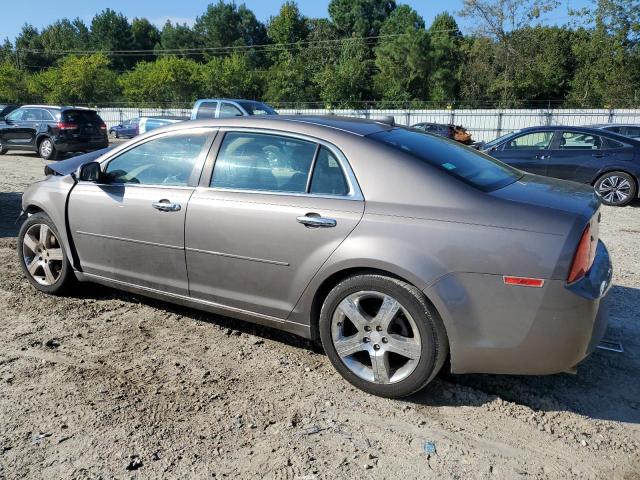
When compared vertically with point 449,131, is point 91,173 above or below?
above

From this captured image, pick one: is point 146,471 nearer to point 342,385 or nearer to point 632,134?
point 342,385

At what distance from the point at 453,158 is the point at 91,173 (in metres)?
2.70

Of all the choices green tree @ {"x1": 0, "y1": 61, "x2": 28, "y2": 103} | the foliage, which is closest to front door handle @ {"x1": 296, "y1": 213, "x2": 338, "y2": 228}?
the foliage

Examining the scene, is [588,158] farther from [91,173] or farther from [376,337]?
[91,173]

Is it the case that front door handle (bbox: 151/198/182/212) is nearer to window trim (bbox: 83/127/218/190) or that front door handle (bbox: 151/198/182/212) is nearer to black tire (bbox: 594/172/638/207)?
window trim (bbox: 83/127/218/190)

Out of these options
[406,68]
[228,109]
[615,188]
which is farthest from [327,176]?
[406,68]

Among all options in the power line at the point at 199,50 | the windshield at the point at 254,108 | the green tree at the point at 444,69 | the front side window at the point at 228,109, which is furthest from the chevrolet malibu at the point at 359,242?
the power line at the point at 199,50

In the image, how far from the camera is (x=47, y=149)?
1653 cm

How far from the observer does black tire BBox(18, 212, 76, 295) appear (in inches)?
181

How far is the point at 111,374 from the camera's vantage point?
3475mm

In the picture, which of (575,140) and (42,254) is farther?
(575,140)

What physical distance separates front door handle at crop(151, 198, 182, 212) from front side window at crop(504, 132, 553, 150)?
9.15 meters

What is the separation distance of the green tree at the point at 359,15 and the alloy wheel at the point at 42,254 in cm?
7557

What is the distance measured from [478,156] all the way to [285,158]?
4.63ft
